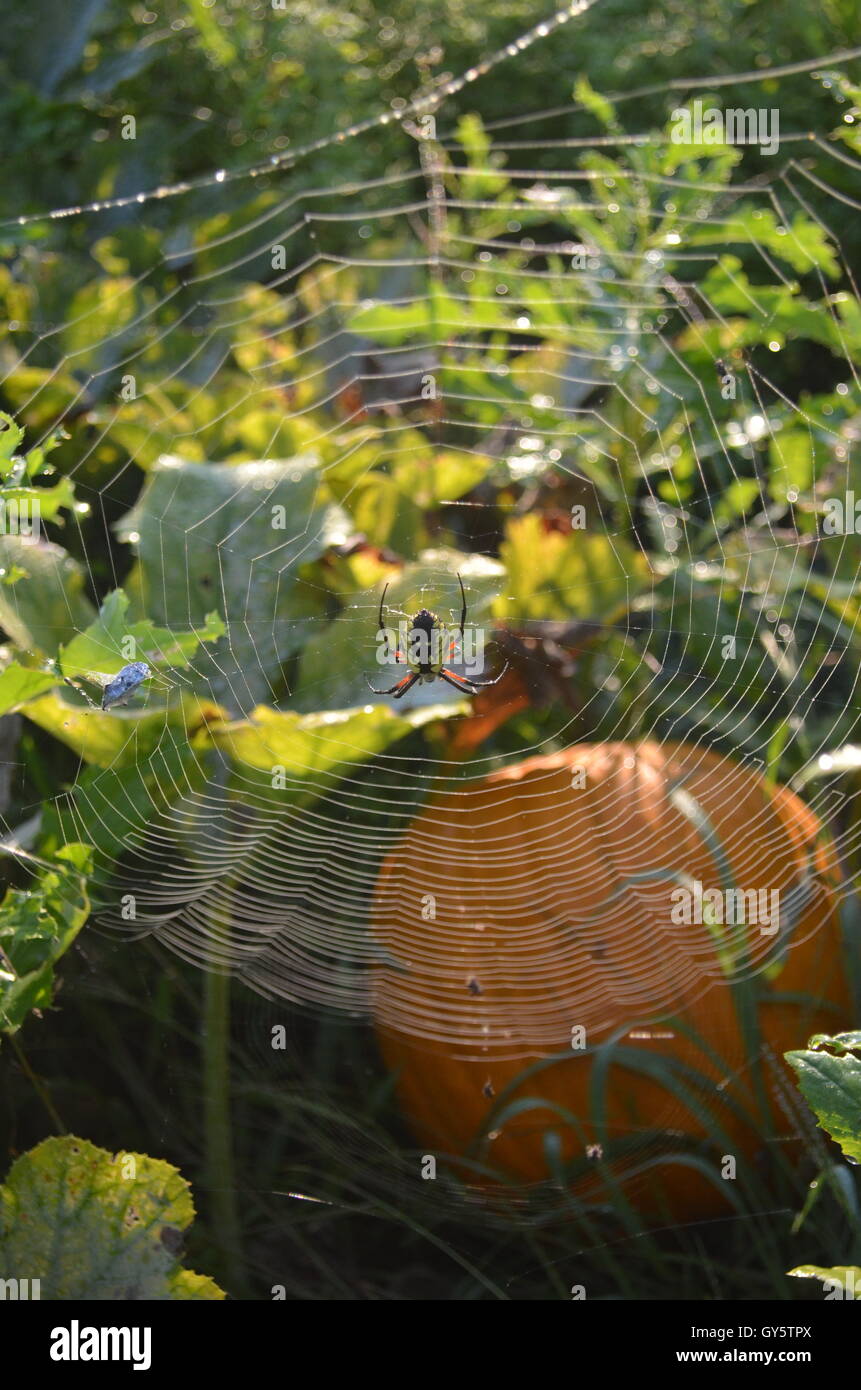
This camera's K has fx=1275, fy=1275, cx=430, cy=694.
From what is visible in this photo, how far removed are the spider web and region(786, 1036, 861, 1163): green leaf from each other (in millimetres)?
Answer: 468

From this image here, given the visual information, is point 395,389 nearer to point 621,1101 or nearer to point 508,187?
point 508,187

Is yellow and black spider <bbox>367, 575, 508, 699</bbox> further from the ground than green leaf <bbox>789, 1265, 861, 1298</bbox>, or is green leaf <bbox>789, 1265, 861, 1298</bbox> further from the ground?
yellow and black spider <bbox>367, 575, 508, 699</bbox>

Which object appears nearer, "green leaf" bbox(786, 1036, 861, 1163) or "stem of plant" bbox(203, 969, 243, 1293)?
"green leaf" bbox(786, 1036, 861, 1163)

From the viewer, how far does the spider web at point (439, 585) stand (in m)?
1.67

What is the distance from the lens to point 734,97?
11.3 ft

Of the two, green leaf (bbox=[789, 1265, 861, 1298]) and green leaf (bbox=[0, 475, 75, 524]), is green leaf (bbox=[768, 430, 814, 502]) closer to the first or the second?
green leaf (bbox=[0, 475, 75, 524])

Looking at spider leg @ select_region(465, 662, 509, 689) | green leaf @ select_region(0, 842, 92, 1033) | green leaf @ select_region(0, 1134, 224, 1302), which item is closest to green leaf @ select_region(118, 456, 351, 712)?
spider leg @ select_region(465, 662, 509, 689)

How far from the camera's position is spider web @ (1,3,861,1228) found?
167cm

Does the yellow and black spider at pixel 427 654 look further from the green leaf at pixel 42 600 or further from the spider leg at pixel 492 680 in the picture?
the green leaf at pixel 42 600

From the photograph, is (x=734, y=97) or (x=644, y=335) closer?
(x=644, y=335)

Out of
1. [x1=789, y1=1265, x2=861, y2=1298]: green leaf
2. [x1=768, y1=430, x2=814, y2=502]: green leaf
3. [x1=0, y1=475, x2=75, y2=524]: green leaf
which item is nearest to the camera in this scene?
[x1=789, y1=1265, x2=861, y2=1298]: green leaf

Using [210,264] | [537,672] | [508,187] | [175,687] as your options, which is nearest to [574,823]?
[537,672]

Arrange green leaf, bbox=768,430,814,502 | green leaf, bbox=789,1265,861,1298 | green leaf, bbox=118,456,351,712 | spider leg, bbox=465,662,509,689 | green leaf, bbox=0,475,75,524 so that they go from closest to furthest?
1. green leaf, bbox=789,1265,861,1298
2. green leaf, bbox=0,475,75,524
3. green leaf, bbox=118,456,351,712
4. spider leg, bbox=465,662,509,689
5. green leaf, bbox=768,430,814,502

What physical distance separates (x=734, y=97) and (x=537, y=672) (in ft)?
7.32
